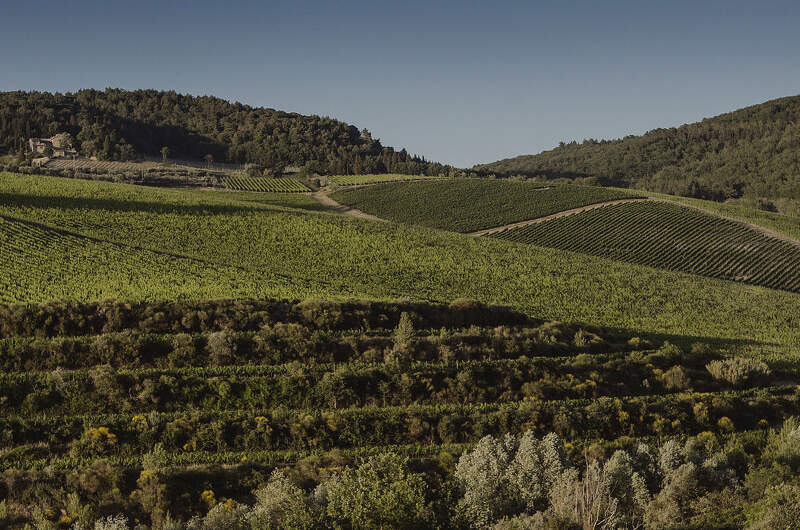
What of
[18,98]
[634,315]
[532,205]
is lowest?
[634,315]

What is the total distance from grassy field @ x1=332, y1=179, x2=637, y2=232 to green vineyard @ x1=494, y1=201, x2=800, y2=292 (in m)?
6.59

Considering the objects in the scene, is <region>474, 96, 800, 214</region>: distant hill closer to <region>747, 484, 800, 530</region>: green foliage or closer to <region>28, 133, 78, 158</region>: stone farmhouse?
<region>28, 133, 78, 158</region>: stone farmhouse

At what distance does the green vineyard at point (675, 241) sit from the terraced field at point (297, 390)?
141 ft

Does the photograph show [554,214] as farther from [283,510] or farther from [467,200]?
[283,510]

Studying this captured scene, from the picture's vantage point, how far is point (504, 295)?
A: 139 feet

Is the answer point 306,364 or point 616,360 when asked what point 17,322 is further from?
point 616,360

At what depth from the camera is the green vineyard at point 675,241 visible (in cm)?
6569

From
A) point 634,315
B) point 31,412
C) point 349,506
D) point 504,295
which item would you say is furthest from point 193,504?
point 634,315

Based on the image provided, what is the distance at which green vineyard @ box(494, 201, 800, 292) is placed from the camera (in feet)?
216

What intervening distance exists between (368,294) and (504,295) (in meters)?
10.5

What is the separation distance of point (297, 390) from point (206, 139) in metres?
176

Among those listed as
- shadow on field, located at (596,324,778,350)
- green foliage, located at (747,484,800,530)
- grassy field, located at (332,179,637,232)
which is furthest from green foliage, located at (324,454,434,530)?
grassy field, located at (332,179,637,232)

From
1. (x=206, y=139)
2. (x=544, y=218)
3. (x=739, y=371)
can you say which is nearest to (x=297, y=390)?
(x=739, y=371)

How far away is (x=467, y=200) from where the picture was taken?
10112cm
